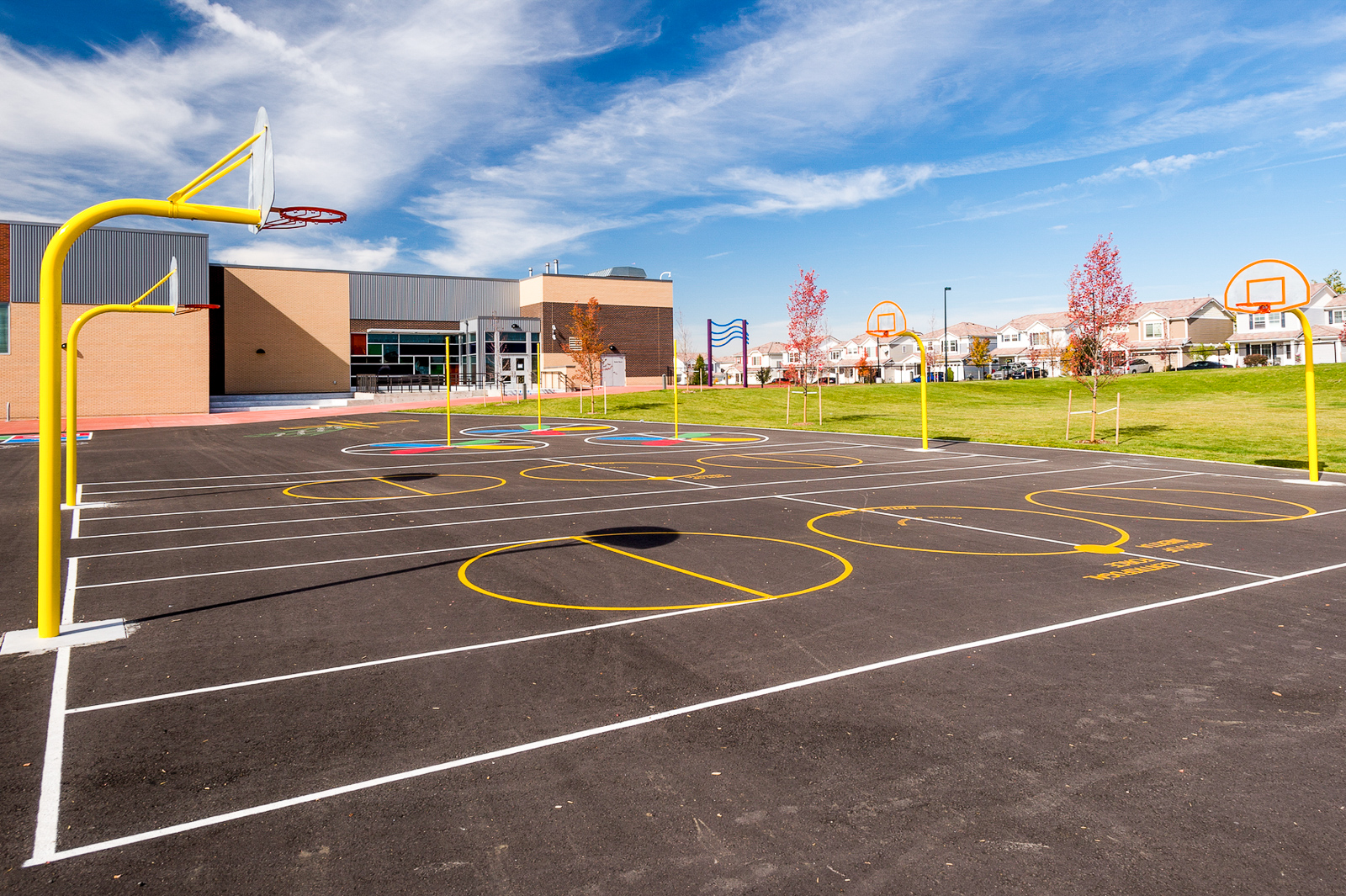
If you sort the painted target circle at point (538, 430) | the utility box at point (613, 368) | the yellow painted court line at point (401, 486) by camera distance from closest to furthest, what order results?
the yellow painted court line at point (401, 486) → the painted target circle at point (538, 430) → the utility box at point (613, 368)

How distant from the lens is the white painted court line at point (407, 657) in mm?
6219

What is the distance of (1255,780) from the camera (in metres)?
4.88

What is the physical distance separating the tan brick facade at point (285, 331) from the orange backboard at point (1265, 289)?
54.3m

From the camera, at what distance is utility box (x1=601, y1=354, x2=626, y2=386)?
2074 inches

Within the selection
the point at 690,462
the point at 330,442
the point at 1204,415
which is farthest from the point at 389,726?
the point at 1204,415

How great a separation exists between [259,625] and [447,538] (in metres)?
4.38

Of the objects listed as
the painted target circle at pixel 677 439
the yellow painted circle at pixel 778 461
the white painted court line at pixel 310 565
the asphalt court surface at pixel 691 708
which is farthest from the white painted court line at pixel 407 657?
the painted target circle at pixel 677 439

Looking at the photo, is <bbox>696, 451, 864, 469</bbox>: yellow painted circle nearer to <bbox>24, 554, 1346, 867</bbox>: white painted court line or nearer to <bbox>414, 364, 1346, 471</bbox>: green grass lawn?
<bbox>414, 364, 1346, 471</bbox>: green grass lawn

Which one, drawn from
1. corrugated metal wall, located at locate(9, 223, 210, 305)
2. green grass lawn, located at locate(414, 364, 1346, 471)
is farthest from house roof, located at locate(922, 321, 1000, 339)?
corrugated metal wall, located at locate(9, 223, 210, 305)

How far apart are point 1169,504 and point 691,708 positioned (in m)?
13.0

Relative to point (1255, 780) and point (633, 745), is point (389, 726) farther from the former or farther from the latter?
point (1255, 780)

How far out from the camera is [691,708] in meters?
6.02

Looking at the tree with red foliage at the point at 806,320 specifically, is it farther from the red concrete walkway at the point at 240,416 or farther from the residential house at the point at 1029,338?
the residential house at the point at 1029,338

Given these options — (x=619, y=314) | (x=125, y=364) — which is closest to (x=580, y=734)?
(x=125, y=364)
